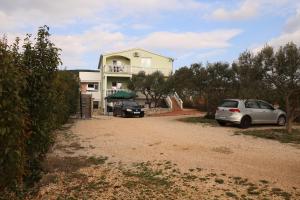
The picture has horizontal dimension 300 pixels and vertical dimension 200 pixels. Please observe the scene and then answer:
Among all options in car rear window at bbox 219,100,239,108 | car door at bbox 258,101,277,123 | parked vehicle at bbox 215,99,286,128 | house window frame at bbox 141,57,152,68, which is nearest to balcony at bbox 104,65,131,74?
house window frame at bbox 141,57,152,68

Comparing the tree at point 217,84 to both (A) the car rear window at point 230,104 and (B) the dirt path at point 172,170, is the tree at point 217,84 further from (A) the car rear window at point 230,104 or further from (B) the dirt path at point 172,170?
(B) the dirt path at point 172,170

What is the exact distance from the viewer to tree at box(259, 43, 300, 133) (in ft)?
58.5

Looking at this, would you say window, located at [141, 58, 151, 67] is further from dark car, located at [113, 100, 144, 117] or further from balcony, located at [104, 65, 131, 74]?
dark car, located at [113, 100, 144, 117]

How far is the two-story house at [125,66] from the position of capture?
47000mm

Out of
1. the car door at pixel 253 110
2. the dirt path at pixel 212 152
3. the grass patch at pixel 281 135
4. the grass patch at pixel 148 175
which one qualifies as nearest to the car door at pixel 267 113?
the car door at pixel 253 110

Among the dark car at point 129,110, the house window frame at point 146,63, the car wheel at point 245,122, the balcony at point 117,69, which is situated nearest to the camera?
the car wheel at point 245,122

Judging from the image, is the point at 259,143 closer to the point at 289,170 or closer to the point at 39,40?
the point at 289,170

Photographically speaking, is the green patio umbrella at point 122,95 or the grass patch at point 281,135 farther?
the green patio umbrella at point 122,95

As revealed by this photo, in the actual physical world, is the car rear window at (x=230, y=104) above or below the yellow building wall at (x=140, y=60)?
below

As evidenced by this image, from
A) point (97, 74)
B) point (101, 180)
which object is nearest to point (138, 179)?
point (101, 180)

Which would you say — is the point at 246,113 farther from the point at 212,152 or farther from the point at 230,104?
the point at 212,152

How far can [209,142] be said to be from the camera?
13258 millimetres

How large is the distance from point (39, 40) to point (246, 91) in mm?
16177

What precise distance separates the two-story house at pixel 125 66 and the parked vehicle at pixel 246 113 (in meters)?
27.9
